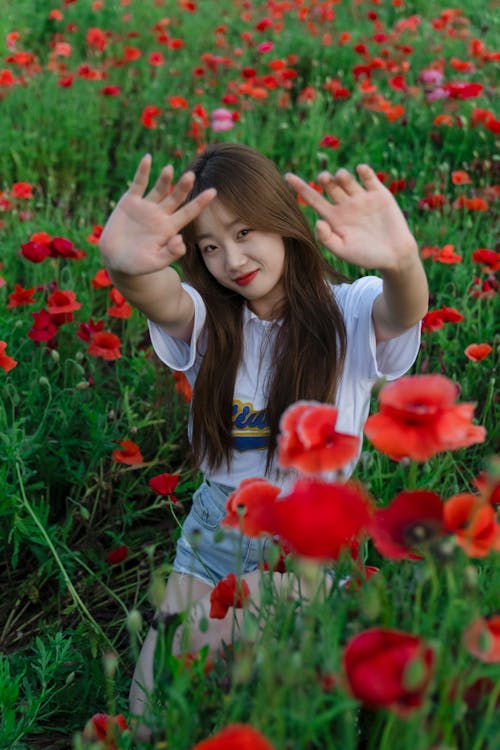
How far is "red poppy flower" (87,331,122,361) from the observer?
8.28ft

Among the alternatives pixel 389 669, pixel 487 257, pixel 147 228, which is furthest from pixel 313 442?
pixel 487 257

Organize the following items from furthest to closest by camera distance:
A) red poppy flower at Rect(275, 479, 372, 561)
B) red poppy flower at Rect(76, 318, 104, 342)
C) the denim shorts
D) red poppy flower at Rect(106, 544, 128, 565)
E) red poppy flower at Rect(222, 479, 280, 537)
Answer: red poppy flower at Rect(76, 318, 104, 342), red poppy flower at Rect(106, 544, 128, 565), the denim shorts, red poppy flower at Rect(222, 479, 280, 537), red poppy flower at Rect(275, 479, 372, 561)

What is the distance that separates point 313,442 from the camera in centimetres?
112

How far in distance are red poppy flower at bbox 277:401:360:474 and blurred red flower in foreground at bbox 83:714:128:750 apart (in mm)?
469

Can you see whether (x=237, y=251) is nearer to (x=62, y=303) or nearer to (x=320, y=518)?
(x=62, y=303)

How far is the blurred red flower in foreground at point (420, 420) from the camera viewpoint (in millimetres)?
1093

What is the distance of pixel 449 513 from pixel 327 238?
71 centimetres

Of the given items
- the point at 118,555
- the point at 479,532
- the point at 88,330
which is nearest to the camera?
the point at 479,532

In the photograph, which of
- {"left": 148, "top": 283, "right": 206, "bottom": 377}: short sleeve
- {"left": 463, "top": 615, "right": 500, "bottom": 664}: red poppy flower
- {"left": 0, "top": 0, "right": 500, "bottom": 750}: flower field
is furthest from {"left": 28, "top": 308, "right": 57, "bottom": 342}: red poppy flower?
{"left": 463, "top": 615, "right": 500, "bottom": 664}: red poppy flower

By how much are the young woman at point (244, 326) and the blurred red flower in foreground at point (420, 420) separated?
686 millimetres

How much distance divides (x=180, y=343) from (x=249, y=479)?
93 centimetres

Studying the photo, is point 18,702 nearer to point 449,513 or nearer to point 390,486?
point 390,486

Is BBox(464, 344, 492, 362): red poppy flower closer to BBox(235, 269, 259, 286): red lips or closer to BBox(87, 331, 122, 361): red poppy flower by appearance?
BBox(235, 269, 259, 286): red lips

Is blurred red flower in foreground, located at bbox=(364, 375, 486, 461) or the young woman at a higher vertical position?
blurred red flower in foreground, located at bbox=(364, 375, 486, 461)
